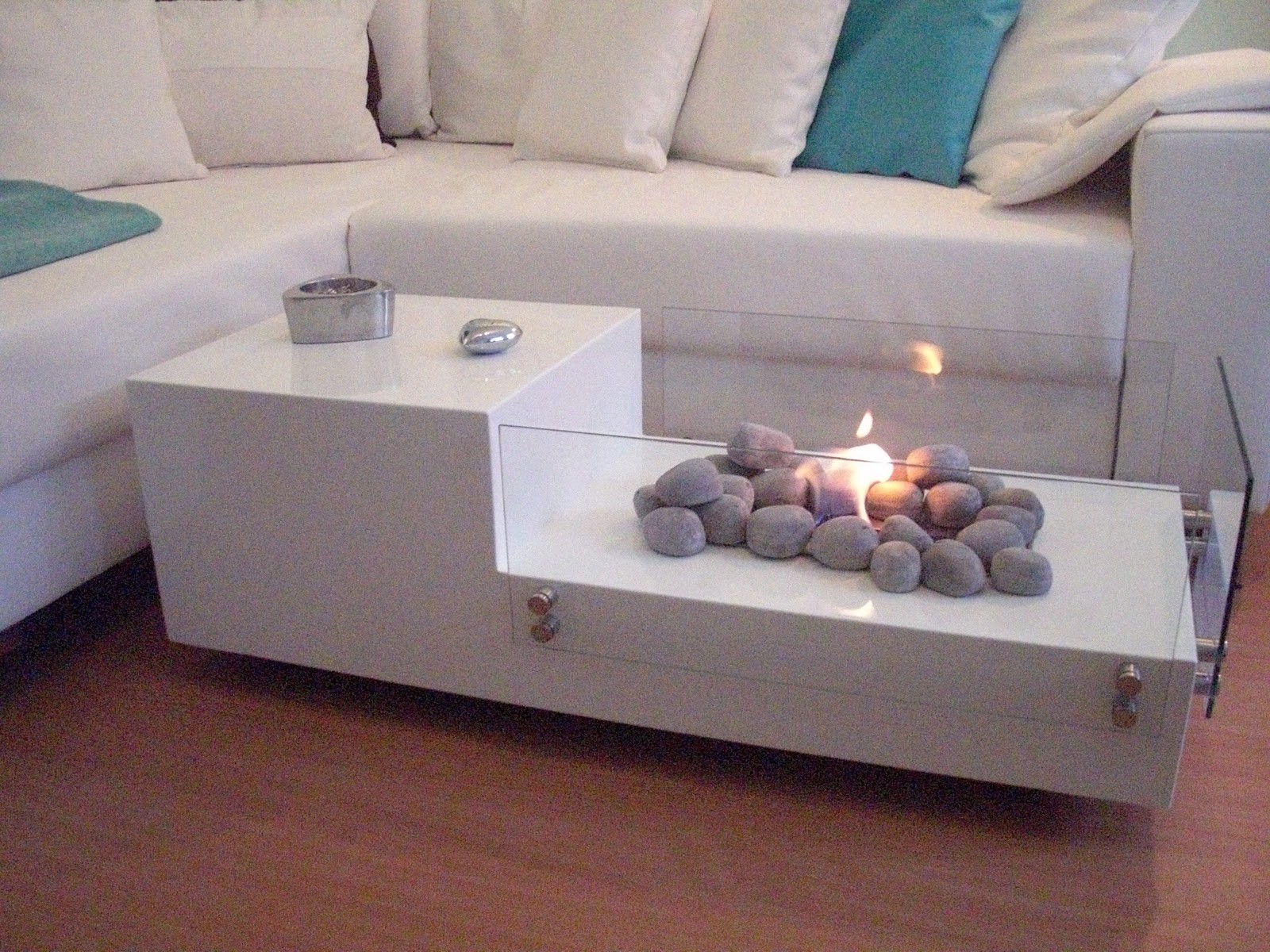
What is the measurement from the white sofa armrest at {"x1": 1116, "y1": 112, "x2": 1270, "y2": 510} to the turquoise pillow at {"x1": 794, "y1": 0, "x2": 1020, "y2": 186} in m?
0.51

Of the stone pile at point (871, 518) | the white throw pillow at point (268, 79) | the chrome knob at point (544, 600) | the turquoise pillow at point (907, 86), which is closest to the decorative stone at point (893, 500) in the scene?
the stone pile at point (871, 518)

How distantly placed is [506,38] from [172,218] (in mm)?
1022

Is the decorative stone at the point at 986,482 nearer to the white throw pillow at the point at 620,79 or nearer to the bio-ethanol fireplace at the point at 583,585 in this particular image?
the bio-ethanol fireplace at the point at 583,585

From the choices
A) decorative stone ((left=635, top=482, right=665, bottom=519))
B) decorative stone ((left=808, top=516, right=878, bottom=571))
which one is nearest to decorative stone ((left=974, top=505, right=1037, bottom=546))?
decorative stone ((left=808, top=516, right=878, bottom=571))

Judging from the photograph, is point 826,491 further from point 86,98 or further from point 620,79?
point 86,98

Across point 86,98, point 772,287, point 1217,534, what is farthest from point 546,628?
point 86,98

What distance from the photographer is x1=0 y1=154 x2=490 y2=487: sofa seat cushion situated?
4.91 feet

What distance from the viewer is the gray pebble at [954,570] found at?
1.27 meters

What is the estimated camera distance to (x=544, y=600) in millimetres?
1330

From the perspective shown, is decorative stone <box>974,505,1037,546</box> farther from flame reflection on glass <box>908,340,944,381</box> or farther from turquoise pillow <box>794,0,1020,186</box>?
turquoise pillow <box>794,0,1020,186</box>

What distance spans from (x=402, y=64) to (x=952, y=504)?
79.2 inches

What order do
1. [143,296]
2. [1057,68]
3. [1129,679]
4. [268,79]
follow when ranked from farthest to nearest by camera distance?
[268,79]
[1057,68]
[143,296]
[1129,679]

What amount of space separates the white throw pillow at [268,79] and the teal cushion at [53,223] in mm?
556

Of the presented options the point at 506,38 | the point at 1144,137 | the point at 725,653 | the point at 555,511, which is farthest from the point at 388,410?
the point at 506,38
